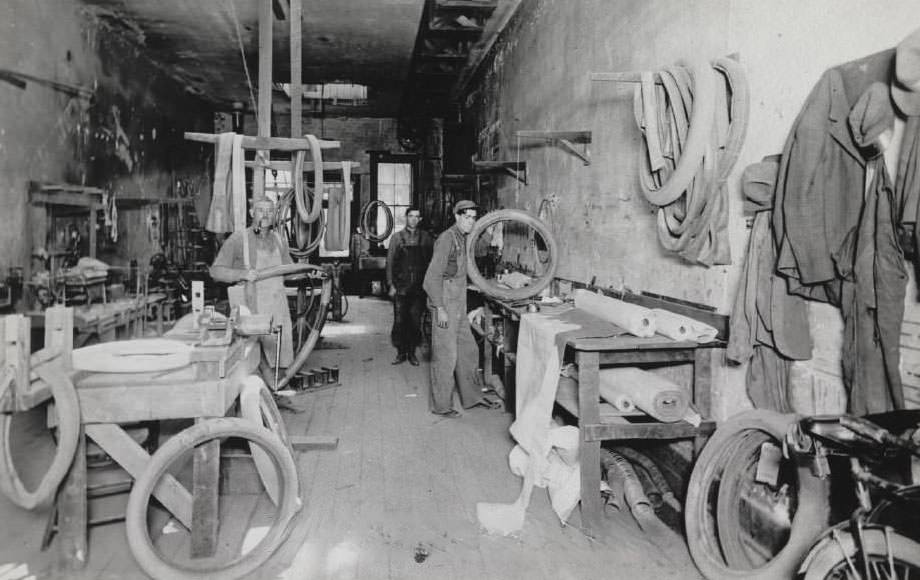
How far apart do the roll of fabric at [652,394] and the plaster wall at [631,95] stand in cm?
24

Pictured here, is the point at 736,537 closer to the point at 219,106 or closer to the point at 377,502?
the point at 377,502

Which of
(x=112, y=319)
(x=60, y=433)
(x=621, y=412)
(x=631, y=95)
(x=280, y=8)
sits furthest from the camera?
(x=280, y=8)

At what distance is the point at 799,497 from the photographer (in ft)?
7.57

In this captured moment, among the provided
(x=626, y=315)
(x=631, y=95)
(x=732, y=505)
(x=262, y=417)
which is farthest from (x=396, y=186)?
(x=732, y=505)

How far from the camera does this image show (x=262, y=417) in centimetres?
340

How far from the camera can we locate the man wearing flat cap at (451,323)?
521cm

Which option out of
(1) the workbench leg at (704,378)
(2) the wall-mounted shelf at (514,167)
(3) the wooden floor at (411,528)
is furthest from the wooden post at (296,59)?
(1) the workbench leg at (704,378)

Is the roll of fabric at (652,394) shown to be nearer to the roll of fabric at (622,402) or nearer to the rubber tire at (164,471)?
the roll of fabric at (622,402)

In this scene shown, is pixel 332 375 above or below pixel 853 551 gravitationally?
below

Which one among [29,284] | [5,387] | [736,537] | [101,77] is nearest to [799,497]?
[736,537]

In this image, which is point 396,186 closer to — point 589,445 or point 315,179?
point 315,179

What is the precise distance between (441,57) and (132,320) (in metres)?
4.54

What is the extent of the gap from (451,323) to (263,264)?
1.56 meters

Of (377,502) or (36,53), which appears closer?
(377,502)
